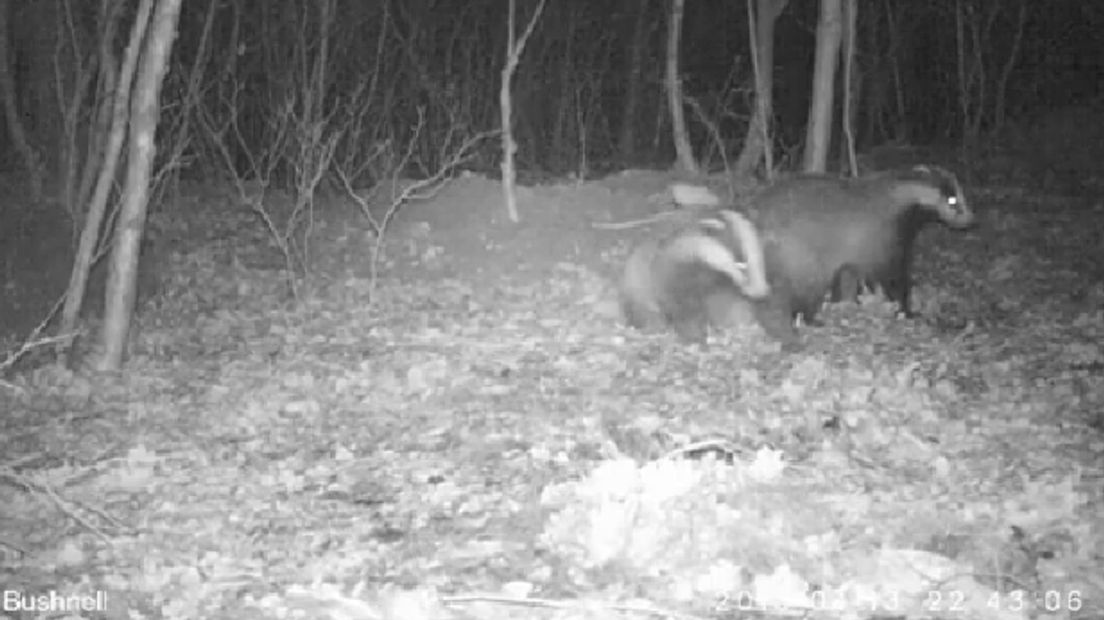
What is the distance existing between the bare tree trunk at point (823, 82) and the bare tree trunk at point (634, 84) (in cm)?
1093

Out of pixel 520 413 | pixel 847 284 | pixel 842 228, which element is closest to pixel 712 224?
pixel 842 228

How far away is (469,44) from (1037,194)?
10822 mm

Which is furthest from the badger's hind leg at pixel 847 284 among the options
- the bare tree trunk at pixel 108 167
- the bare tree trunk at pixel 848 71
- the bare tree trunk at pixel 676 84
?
the bare tree trunk at pixel 676 84

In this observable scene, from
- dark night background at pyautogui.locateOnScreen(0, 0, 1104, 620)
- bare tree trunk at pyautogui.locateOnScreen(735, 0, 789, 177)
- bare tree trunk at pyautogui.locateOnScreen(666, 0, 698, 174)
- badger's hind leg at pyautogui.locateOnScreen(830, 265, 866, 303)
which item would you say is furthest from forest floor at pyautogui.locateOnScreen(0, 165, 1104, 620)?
bare tree trunk at pyautogui.locateOnScreen(666, 0, 698, 174)

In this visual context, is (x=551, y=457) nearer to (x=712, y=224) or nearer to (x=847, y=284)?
(x=712, y=224)

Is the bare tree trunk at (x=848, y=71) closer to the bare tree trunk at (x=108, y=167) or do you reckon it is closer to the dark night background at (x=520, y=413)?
the dark night background at (x=520, y=413)

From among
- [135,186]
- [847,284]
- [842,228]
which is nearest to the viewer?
[135,186]

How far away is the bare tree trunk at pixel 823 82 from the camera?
1191 centimetres

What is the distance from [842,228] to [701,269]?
5.06 ft

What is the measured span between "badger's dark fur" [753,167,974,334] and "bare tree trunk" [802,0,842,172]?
8.47ft

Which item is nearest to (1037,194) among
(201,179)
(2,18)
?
(201,179)

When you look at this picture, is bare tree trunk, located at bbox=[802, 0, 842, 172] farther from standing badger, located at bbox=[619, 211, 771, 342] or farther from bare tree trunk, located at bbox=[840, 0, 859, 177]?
standing badger, located at bbox=[619, 211, 771, 342]

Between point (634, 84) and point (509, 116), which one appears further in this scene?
point (634, 84)

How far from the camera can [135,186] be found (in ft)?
26.3
